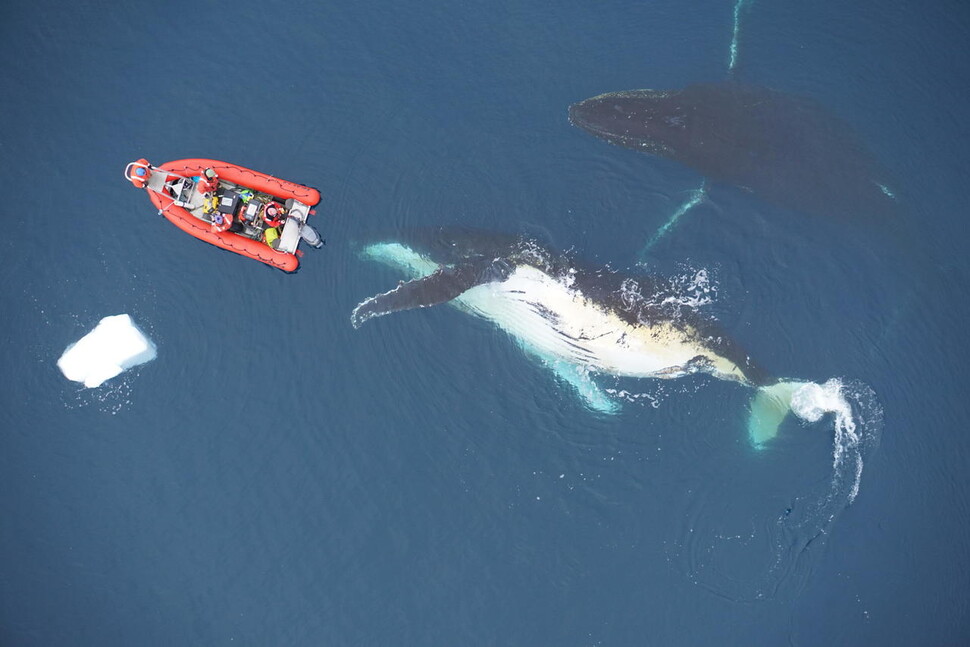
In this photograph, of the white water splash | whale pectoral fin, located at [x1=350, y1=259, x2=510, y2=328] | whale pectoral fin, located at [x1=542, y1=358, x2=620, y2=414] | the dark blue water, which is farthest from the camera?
whale pectoral fin, located at [x1=350, y1=259, x2=510, y2=328]

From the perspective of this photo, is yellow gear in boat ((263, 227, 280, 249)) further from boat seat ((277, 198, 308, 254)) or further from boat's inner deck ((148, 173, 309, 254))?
boat seat ((277, 198, 308, 254))

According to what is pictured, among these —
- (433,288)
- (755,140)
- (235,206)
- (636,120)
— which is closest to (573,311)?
(433,288)

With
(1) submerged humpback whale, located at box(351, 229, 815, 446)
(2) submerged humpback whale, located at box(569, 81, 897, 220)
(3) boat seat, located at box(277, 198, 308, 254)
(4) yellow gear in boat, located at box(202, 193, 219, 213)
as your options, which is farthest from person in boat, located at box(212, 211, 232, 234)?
(2) submerged humpback whale, located at box(569, 81, 897, 220)

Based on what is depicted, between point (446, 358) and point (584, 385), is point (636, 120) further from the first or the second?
point (446, 358)

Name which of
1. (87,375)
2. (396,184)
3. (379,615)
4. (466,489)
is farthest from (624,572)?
(87,375)

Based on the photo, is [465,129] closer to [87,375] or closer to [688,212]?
[688,212]

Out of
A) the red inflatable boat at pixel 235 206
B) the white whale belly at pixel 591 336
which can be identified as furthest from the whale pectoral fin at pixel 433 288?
the red inflatable boat at pixel 235 206
